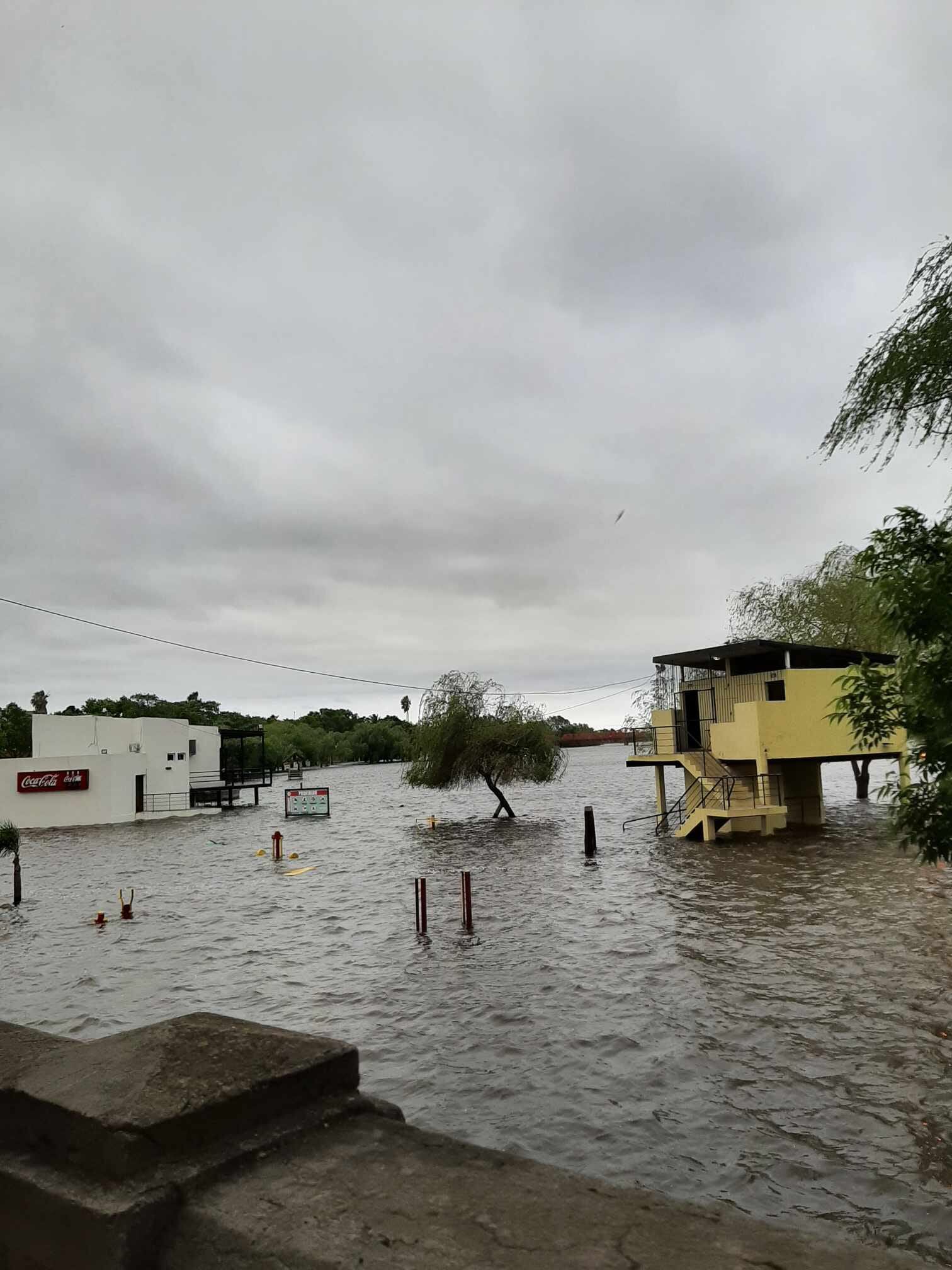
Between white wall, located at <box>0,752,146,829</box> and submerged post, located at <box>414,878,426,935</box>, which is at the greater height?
white wall, located at <box>0,752,146,829</box>

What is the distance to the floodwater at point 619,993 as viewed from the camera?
9500 mm

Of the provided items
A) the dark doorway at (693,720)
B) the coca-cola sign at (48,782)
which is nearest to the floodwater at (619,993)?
the dark doorway at (693,720)

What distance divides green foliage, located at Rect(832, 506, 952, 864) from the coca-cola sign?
192 ft

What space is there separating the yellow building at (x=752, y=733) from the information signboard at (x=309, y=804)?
3336cm

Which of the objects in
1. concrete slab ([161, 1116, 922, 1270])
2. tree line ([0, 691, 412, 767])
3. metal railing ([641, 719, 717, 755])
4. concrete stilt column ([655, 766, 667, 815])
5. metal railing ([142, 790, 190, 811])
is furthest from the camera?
tree line ([0, 691, 412, 767])

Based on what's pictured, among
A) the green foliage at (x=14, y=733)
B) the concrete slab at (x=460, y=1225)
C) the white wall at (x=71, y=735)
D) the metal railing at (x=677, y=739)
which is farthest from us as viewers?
the green foliage at (x=14, y=733)

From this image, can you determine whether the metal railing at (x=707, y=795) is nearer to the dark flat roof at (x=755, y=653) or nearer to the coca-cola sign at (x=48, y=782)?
the dark flat roof at (x=755, y=653)

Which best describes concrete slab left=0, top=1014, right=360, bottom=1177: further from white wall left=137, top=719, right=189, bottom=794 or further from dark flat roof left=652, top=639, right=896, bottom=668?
white wall left=137, top=719, right=189, bottom=794

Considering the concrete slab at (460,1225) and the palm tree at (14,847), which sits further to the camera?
the palm tree at (14,847)

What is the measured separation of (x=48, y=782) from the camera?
57438mm

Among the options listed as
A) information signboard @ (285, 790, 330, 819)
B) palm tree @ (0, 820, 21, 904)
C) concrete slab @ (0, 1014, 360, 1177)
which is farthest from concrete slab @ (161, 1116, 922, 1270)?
information signboard @ (285, 790, 330, 819)

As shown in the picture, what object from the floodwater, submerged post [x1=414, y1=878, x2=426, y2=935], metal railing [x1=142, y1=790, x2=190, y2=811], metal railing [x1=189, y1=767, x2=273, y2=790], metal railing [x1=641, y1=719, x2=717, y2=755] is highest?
metal railing [x1=641, y1=719, x2=717, y2=755]

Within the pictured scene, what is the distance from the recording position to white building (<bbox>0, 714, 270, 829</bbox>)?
5744cm

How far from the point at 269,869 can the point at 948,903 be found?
26129 mm
